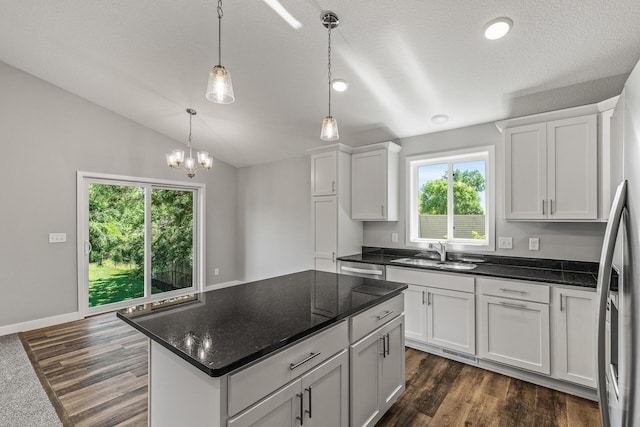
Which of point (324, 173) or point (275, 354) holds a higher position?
point (324, 173)

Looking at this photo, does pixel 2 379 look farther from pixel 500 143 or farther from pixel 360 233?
pixel 500 143

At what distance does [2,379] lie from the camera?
2578mm

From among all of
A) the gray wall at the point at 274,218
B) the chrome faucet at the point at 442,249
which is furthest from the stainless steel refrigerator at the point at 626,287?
the gray wall at the point at 274,218

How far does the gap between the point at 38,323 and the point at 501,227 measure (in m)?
5.53

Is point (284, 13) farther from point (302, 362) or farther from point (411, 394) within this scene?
point (411, 394)

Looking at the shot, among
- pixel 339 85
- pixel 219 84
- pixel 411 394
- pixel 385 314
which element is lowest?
pixel 411 394

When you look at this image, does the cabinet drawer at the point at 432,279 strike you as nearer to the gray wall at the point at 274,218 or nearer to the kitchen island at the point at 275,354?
the kitchen island at the point at 275,354

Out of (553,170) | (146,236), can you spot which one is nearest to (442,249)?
(553,170)

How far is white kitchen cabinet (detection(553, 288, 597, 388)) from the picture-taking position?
226cm

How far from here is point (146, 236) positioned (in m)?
4.79

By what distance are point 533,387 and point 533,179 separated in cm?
175

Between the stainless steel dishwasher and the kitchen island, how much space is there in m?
1.17

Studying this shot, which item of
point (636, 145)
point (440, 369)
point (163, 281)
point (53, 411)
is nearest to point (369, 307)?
point (636, 145)

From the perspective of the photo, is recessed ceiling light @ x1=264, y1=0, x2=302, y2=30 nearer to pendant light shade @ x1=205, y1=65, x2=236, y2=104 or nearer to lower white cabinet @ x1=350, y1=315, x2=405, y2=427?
pendant light shade @ x1=205, y1=65, x2=236, y2=104
